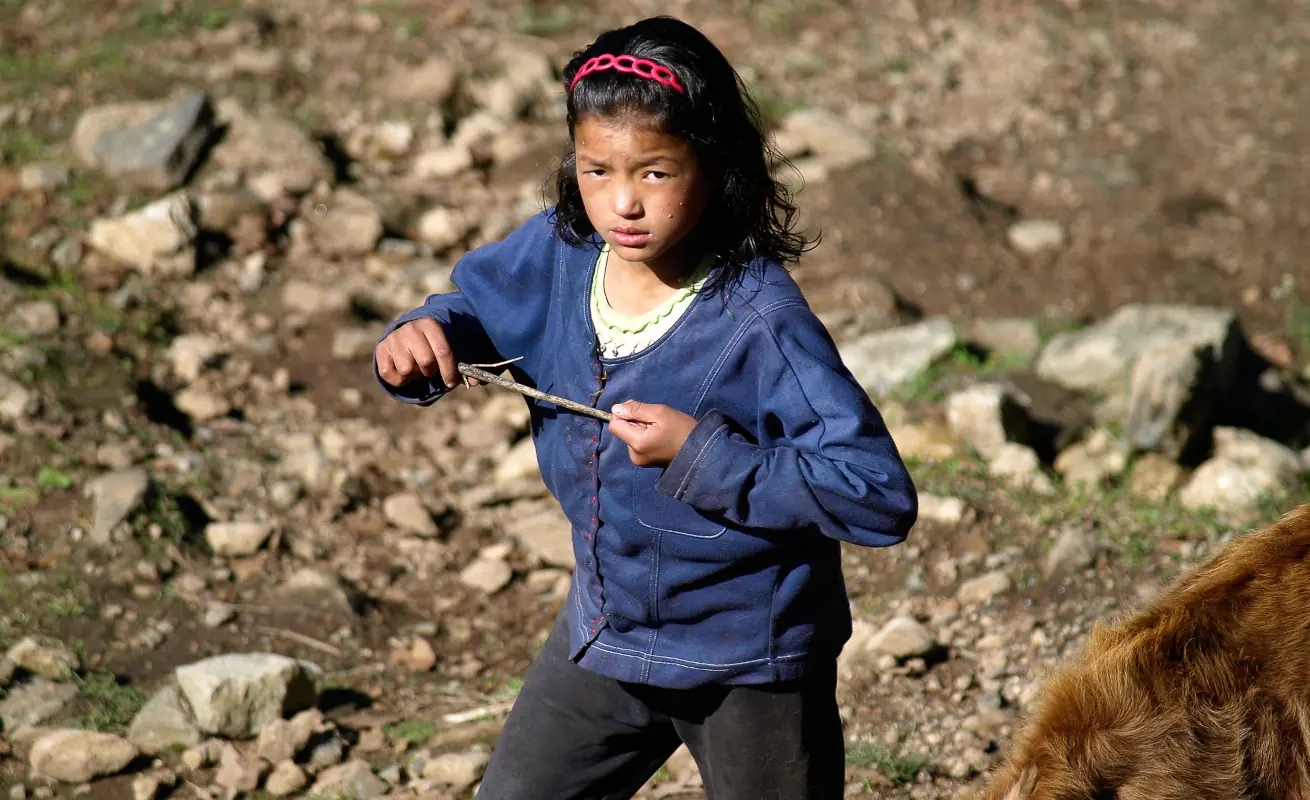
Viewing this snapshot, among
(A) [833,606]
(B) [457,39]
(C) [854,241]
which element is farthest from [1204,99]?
(A) [833,606]

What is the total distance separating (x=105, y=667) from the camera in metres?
3.94

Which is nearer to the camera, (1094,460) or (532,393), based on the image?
(532,393)

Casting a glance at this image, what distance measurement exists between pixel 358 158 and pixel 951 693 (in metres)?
4.32

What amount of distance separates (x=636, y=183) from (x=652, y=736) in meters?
1.08

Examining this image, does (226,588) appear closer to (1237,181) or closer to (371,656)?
(371,656)

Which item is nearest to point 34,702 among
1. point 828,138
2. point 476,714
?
point 476,714

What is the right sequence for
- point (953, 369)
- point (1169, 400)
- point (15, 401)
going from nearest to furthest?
1. point (15, 401)
2. point (1169, 400)
3. point (953, 369)

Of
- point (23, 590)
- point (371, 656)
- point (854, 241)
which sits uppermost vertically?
point (854, 241)

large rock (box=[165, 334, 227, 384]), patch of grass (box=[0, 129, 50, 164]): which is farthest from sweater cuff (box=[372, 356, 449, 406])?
patch of grass (box=[0, 129, 50, 164])

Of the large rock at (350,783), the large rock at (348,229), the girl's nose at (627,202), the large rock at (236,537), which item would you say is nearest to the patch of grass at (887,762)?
the large rock at (350,783)

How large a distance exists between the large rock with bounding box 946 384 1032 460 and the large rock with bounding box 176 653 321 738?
101 inches

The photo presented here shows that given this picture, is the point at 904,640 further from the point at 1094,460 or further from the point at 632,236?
the point at 632,236

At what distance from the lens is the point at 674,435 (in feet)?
7.04

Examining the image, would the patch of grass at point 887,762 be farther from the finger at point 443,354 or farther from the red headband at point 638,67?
the red headband at point 638,67
